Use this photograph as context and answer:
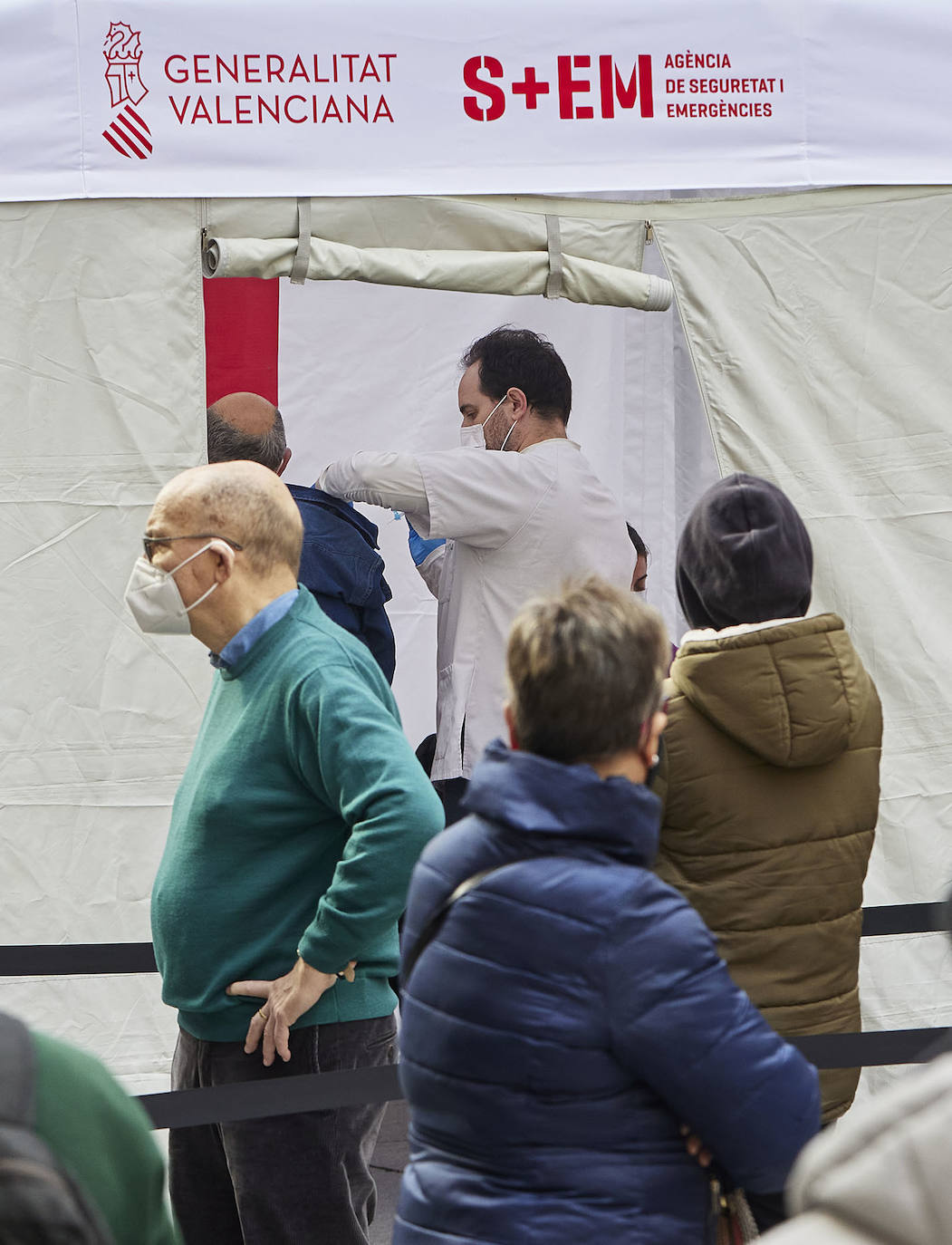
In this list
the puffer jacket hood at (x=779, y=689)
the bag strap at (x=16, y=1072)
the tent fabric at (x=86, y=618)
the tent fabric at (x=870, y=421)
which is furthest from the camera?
the tent fabric at (x=870, y=421)

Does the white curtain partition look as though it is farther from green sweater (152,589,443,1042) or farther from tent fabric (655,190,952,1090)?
green sweater (152,589,443,1042)

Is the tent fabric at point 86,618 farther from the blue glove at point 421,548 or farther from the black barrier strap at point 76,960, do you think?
the blue glove at point 421,548

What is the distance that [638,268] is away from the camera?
3.96 metres

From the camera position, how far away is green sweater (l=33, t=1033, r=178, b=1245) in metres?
1.19

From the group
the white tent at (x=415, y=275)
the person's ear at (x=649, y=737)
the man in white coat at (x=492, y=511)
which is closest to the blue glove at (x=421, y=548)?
the man in white coat at (x=492, y=511)

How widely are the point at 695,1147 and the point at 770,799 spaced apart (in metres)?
0.75

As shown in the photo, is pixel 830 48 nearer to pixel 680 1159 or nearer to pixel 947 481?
pixel 947 481

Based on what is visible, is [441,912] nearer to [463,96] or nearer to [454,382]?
[463,96]

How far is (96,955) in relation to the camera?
10.9 ft

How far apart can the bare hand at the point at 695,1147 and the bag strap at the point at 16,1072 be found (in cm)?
71

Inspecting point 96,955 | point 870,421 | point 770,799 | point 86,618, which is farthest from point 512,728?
point 870,421

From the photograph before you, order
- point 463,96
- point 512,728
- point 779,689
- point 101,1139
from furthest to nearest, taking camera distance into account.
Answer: point 463,96 < point 779,689 < point 512,728 < point 101,1139

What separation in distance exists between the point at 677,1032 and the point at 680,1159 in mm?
185

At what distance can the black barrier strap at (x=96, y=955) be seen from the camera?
3305 mm
